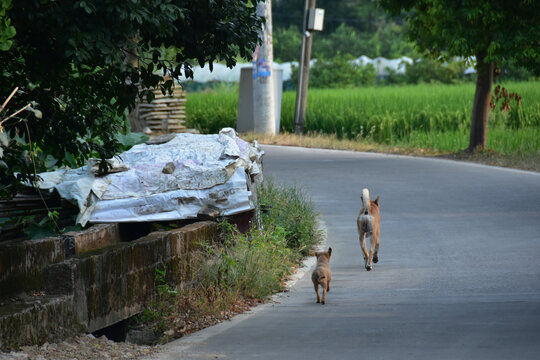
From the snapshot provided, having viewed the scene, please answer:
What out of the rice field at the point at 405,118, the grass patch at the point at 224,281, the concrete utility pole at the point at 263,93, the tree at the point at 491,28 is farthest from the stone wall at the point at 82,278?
the concrete utility pole at the point at 263,93

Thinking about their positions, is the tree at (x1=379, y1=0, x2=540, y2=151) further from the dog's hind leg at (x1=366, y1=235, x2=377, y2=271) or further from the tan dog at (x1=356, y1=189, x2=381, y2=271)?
the dog's hind leg at (x1=366, y1=235, x2=377, y2=271)

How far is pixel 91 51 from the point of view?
7.14m

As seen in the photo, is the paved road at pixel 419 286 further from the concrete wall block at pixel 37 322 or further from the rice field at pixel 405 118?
the rice field at pixel 405 118

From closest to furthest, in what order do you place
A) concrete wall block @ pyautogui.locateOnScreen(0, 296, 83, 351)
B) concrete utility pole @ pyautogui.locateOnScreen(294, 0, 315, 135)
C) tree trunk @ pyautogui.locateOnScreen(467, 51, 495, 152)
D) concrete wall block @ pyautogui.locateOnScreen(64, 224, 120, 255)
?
concrete wall block @ pyautogui.locateOnScreen(0, 296, 83, 351), concrete wall block @ pyautogui.locateOnScreen(64, 224, 120, 255), tree trunk @ pyautogui.locateOnScreen(467, 51, 495, 152), concrete utility pole @ pyautogui.locateOnScreen(294, 0, 315, 135)

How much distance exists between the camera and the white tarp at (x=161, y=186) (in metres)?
11.7

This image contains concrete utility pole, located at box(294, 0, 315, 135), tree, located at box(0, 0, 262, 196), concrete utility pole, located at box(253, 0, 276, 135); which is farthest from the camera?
concrete utility pole, located at box(294, 0, 315, 135)

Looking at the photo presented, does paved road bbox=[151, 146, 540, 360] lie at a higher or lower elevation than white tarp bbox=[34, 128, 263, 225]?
lower

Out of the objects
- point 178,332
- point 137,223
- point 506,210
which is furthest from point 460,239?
point 178,332

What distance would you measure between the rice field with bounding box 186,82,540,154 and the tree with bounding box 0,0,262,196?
55.5 ft

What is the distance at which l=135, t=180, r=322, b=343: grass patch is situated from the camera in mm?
9195

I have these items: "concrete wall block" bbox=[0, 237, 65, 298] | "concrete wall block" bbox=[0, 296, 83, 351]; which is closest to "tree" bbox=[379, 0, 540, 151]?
"concrete wall block" bbox=[0, 237, 65, 298]

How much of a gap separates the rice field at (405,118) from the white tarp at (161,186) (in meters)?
13.5

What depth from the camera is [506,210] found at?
52.5ft

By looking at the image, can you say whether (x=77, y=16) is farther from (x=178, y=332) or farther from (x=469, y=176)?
(x=469, y=176)
